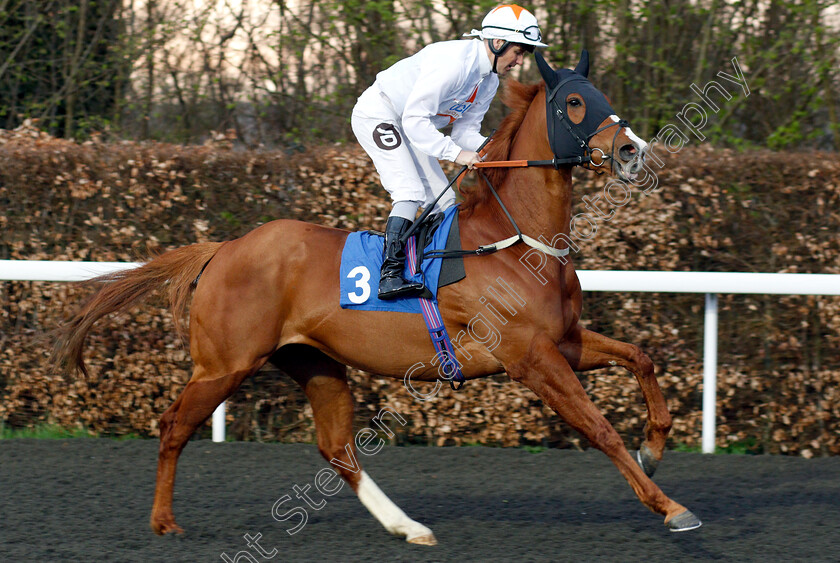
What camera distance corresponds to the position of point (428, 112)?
11.2 ft

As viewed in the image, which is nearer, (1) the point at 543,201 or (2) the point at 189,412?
(1) the point at 543,201

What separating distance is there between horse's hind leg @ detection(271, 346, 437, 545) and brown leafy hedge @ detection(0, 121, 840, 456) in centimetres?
115

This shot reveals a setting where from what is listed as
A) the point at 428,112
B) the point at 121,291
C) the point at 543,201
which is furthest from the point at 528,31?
the point at 121,291

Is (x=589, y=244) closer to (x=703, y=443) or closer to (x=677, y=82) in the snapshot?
(x=703, y=443)

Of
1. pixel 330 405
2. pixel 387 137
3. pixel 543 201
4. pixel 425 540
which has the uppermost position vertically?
pixel 387 137

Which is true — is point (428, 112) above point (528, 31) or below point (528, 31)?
below

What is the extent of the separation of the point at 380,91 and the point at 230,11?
18.1 ft

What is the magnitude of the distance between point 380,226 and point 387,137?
1.43 m

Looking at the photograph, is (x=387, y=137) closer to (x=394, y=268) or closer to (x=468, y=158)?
(x=468, y=158)

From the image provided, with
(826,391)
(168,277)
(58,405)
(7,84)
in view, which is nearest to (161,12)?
(7,84)

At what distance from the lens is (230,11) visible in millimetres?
8688

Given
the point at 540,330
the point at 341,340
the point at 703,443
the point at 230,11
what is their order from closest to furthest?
the point at 540,330, the point at 341,340, the point at 703,443, the point at 230,11

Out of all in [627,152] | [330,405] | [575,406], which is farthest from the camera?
[330,405]

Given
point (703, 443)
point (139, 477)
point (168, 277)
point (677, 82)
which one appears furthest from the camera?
point (677, 82)
